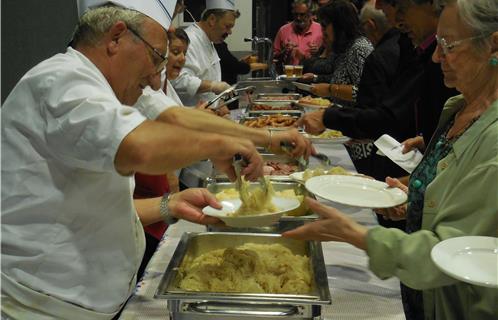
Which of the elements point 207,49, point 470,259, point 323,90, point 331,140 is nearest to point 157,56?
point 470,259

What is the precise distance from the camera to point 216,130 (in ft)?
5.37

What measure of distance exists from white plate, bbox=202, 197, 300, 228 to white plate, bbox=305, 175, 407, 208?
0.10 metres

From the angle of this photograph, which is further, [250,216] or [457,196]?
[250,216]

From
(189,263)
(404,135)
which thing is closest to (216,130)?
(189,263)

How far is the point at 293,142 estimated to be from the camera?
1965 millimetres

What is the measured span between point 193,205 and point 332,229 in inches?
17.8

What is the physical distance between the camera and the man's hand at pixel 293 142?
6.23 ft

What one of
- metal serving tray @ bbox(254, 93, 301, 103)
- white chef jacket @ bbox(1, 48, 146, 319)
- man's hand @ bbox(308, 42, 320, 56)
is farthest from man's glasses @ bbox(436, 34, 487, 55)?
man's hand @ bbox(308, 42, 320, 56)

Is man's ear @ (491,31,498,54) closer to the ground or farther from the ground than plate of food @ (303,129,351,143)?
farther from the ground

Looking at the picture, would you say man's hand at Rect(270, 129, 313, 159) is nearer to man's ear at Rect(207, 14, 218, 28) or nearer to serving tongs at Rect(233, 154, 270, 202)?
serving tongs at Rect(233, 154, 270, 202)

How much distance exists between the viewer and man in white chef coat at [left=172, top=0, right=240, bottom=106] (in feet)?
11.1

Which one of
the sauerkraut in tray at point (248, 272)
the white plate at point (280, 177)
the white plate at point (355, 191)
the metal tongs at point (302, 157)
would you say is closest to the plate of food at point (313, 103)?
the metal tongs at point (302, 157)

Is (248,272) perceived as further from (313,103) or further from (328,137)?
(313,103)

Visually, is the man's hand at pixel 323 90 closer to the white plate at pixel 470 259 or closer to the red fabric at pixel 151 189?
the red fabric at pixel 151 189
